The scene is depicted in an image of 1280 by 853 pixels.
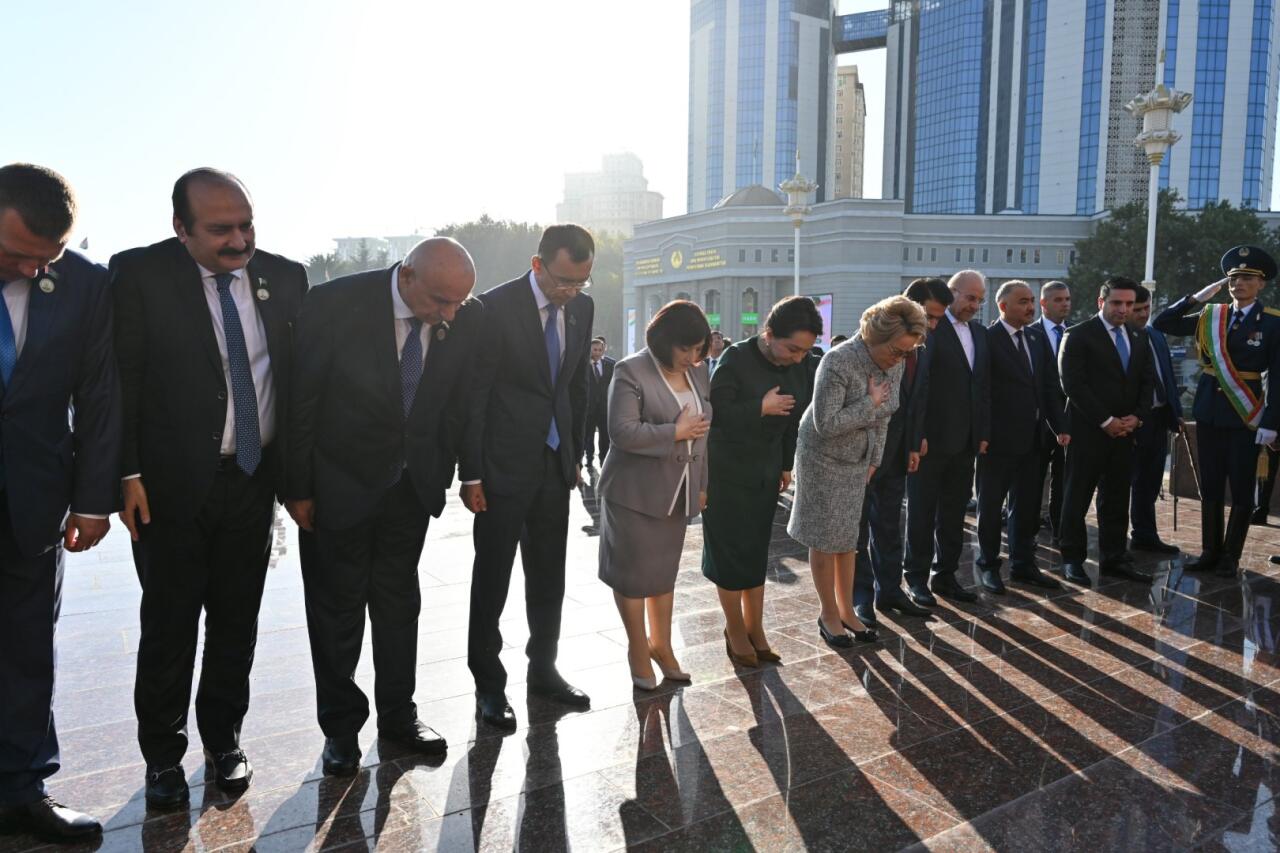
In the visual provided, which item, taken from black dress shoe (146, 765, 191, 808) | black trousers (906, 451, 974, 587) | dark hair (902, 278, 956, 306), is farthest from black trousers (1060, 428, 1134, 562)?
black dress shoe (146, 765, 191, 808)

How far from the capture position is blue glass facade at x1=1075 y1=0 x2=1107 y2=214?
81.7 m

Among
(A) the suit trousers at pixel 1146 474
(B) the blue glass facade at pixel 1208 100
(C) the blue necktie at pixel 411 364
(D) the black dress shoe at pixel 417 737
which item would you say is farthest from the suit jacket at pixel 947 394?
(B) the blue glass facade at pixel 1208 100

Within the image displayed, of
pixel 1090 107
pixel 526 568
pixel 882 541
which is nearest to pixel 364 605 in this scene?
pixel 526 568

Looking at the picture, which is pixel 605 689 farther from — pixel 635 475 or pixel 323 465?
pixel 323 465

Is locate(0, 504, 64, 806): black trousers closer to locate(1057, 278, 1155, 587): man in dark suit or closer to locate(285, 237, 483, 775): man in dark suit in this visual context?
locate(285, 237, 483, 775): man in dark suit

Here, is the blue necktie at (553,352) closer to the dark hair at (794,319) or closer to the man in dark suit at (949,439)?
the dark hair at (794,319)

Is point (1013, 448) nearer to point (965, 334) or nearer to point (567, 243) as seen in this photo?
point (965, 334)

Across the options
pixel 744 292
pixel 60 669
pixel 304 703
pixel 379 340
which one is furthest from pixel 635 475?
pixel 744 292

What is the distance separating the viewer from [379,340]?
10.2 feet

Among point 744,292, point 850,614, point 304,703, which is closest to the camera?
point 304,703

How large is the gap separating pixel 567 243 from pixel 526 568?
141 centimetres

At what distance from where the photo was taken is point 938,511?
567cm

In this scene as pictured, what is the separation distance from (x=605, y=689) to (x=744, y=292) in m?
67.9

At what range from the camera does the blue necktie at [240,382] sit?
2.90 metres
